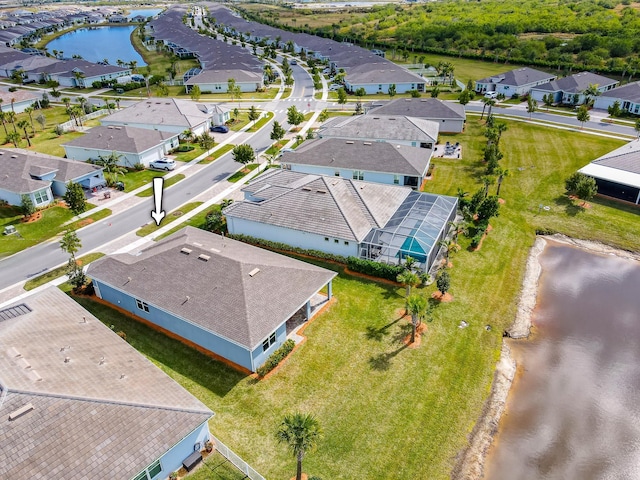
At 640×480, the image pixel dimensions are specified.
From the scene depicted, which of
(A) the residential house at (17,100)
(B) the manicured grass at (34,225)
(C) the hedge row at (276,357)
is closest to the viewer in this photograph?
(C) the hedge row at (276,357)

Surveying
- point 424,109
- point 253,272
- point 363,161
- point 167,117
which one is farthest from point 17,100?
point 253,272

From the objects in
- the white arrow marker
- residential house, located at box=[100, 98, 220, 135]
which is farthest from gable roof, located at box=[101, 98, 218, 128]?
the white arrow marker

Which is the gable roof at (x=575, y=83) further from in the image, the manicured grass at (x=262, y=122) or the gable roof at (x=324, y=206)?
the gable roof at (x=324, y=206)

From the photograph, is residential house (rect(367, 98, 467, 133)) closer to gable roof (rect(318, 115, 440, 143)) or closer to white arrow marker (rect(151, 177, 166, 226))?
gable roof (rect(318, 115, 440, 143))

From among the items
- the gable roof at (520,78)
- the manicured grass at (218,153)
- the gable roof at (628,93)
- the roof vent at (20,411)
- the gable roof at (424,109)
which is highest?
the gable roof at (520,78)

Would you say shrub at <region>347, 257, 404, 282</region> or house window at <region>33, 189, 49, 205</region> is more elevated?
house window at <region>33, 189, 49, 205</region>

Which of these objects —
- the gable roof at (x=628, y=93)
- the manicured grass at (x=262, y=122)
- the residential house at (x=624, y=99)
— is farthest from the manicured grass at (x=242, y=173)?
the gable roof at (x=628, y=93)

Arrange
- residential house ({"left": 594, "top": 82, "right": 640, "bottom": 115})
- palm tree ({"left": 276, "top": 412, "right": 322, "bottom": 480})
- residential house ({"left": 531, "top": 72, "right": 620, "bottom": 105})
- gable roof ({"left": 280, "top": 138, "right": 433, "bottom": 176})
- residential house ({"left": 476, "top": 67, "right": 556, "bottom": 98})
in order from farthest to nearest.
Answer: residential house ({"left": 476, "top": 67, "right": 556, "bottom": 98}), residential house ({"left": 531, "top": 72, "right": 620, "bottom": 105}), residential house ({"left": 594, "top": 82, "right": 640, "bottom": 115}), gable roof ({"left": 280, "top": 138, "right": 433, "bottom": 176}), palm tree ({"left": 276, "top": 412, "right": 322, "bottom": 480})

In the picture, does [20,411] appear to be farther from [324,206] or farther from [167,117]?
[167,117]
